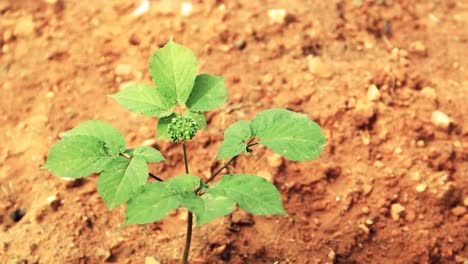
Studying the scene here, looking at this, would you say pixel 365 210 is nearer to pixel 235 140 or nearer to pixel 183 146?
pixel 235 140

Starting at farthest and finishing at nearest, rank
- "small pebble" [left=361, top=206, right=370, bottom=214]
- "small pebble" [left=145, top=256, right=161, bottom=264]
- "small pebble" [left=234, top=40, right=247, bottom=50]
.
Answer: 1. "small pebble" [left=234, top=40, right=247, bottom=50]
2. "small pebble" [left=361, top=206, right=370, bottom=214]
3. "small pebble" [left=145, top=256, right=161, bottom=264]

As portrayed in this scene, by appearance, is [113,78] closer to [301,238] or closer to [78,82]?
[78,82]

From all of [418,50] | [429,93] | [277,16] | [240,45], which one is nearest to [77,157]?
[240,45]

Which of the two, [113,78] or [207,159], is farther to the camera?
[113,78]

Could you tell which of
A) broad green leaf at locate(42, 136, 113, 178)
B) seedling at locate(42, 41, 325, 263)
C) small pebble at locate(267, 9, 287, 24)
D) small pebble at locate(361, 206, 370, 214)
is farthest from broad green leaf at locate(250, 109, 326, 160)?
small pebble at locate(267, 9, 287, 24)

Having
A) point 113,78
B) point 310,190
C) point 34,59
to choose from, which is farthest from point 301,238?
point 34,59

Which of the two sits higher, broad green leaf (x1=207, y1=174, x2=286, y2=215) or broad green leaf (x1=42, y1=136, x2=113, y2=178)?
broad green leaf (x1=42, y1=136, x2=113, y2=178)

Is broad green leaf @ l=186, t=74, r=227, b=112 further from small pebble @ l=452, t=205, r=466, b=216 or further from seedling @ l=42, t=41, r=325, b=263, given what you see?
small pebble @ l=452, t=205, r=466, b=216
